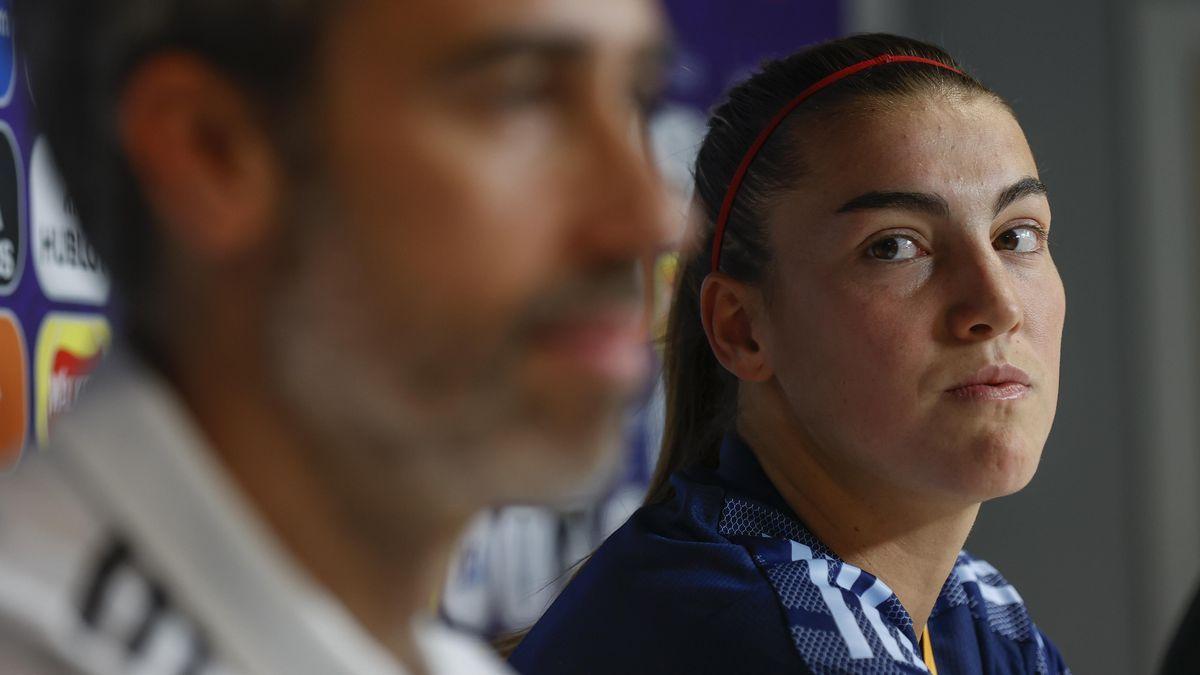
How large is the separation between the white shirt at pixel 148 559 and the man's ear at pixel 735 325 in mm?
597

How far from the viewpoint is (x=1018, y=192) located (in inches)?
32.2

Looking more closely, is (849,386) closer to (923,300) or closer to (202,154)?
(923,300)

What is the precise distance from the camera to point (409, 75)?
12.5 inches

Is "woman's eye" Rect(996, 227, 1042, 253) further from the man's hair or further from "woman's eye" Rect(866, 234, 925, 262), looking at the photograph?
the man's hair

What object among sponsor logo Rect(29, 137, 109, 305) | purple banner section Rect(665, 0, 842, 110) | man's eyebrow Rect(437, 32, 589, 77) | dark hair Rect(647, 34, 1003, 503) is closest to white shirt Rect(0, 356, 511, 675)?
man's eyebrow Rect(437, 32, 589, 77)

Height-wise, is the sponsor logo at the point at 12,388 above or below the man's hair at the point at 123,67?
below

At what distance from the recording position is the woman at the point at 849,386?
781 millimetres

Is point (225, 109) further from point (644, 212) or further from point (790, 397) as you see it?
point (790, 397)

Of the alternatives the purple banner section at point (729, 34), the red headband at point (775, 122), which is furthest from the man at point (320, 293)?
the purple banner section at point (729, 34)

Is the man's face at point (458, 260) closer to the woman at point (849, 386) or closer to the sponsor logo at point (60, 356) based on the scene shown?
the woman at point (849, 386)

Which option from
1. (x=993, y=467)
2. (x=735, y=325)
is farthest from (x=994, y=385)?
(x=735, y=325)

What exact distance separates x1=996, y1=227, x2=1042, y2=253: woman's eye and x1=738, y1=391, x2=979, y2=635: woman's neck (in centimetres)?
16

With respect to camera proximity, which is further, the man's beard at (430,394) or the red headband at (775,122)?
the red headband at (775,122)

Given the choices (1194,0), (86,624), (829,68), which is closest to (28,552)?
(86,624)
